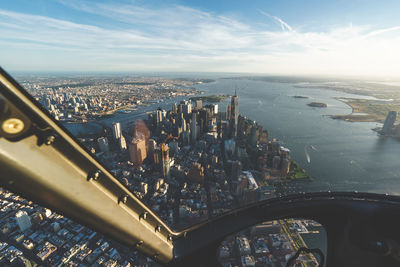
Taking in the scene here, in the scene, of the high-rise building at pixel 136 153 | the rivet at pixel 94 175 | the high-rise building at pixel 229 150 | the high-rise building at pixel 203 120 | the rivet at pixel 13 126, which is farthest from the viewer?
the high-rise building at pixel 203 120

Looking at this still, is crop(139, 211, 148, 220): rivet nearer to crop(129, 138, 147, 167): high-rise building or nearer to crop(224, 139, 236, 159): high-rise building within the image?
crop(129, 138, 147, 167): high-rise building

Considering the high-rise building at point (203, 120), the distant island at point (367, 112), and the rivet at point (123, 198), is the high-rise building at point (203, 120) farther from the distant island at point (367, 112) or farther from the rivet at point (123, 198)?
the distant island at point (367, 112)

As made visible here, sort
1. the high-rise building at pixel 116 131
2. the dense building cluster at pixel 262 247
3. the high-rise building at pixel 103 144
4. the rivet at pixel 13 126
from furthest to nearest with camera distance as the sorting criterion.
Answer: the high-rise building at pixel 116 131 → the high-rise building at pixel 103 144 → the dense building cluster at pixel 262 247 → the rivet at pixel 13 126

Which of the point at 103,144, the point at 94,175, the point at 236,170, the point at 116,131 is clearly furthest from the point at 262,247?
the point at 116,131

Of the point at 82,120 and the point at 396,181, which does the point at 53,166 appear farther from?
the point at 82,120

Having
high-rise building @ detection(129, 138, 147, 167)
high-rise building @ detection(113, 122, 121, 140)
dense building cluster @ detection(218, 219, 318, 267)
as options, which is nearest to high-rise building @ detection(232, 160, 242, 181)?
dense building cluster @ detection(218, 219, 318, 267)

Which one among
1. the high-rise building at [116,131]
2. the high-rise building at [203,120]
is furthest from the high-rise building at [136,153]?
the high-rise building at [203,120]
